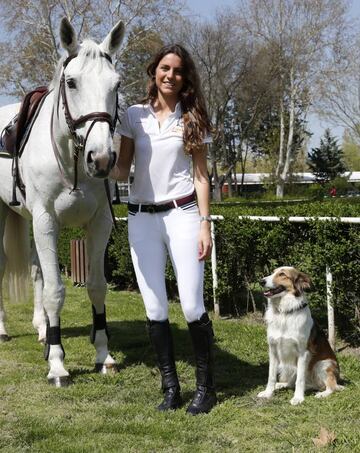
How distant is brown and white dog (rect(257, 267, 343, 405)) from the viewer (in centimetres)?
453

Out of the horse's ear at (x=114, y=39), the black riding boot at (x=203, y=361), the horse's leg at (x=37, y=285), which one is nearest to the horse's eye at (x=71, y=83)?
the horse's ear at (x=114, y=39)

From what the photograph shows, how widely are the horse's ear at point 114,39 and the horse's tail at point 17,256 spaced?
2.98 meters

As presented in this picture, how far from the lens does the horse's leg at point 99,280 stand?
17.5 ft

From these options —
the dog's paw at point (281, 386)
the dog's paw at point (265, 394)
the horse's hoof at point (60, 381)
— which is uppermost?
the dog's paw at point (265, 394)

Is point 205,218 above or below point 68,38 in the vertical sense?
below

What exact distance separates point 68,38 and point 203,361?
8.53 feet

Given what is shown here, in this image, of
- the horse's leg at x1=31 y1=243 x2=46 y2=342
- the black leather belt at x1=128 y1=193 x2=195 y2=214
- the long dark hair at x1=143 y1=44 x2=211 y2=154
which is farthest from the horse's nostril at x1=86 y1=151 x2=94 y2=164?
the horse's leg at x1=31 y1=243 x2=46 y2=342

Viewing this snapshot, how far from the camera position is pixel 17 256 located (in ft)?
23.9

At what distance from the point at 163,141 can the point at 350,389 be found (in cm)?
239

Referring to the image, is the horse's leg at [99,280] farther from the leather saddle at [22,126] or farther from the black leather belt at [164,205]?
the black leather belt at [164,205]

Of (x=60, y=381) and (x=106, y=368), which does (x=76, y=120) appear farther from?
(x=106, y=368)

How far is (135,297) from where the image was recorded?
10156 mm

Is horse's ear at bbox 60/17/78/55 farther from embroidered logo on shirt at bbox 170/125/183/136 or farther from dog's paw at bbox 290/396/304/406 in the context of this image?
dog's paw at bbox 290/396/304/406

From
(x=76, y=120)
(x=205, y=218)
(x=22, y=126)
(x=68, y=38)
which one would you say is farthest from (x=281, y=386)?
(x=22, y=126)
